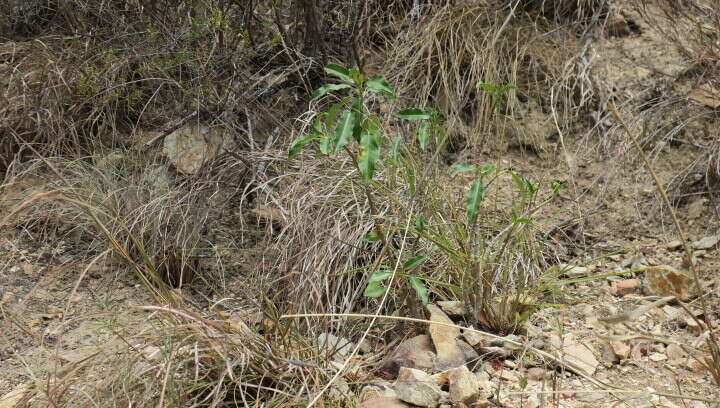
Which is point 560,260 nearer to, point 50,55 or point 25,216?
point 25,216

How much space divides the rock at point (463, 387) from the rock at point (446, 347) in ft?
0.38

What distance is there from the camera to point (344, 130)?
6.61 feet

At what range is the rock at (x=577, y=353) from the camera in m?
2.21

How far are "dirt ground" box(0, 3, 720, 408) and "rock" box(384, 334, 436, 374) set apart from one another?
20 centimetres

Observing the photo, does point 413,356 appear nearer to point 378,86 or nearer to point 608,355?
point 608,355

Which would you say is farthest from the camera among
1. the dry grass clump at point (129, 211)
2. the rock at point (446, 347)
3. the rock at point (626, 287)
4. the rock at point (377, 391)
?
the dry grass clump at point (129, 211)

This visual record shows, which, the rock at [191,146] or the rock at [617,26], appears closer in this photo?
the rock at [191,146]

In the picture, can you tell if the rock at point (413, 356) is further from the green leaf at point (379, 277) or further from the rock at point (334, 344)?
the green leaf at point (379, 277)

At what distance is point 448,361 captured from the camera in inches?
88.2

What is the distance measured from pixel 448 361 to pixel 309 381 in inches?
16.6

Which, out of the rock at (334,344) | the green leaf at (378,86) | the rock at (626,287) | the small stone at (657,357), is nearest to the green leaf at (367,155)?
the green leaf at (378,86)

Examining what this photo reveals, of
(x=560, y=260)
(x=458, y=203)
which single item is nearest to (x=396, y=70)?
(x=458, y=203)

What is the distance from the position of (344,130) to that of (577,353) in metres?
0.98

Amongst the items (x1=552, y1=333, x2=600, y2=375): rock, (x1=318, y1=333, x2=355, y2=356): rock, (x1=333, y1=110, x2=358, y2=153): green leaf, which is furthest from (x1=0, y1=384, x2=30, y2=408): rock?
(x1=552, y1=333, x2=600, y2=375): rock
